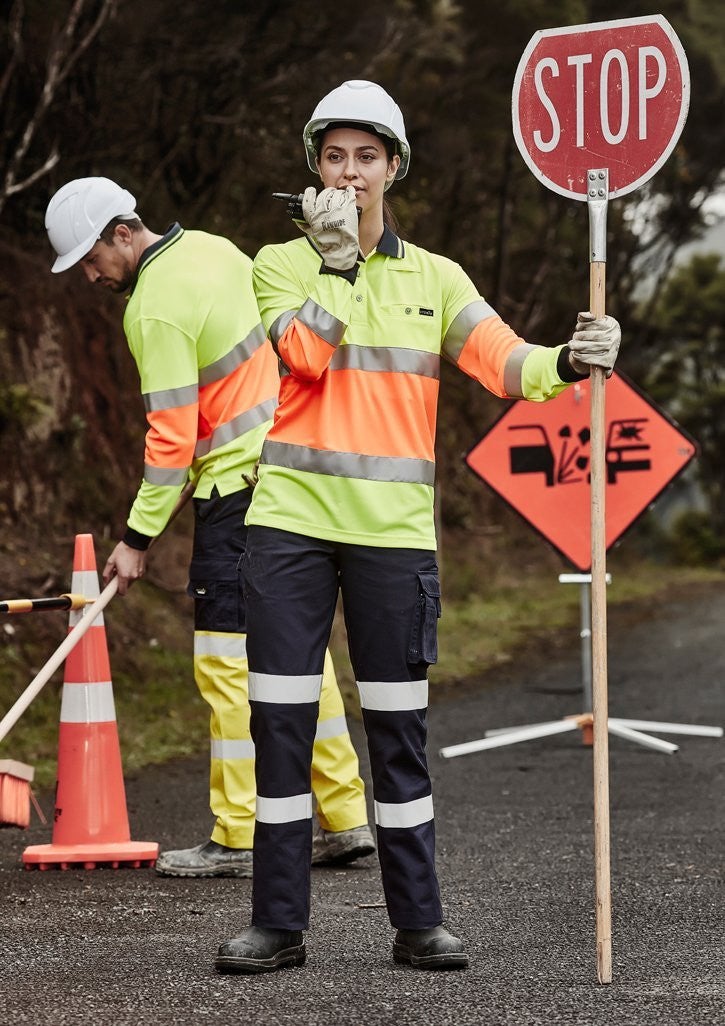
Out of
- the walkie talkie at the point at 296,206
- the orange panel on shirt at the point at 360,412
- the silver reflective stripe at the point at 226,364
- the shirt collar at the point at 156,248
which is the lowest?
the orange panel on shirt at the point at 360,412

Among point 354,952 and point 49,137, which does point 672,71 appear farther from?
point 49,137

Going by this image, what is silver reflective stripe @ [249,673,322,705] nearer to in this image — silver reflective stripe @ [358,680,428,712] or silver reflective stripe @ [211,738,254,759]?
silver reflective stripe @ [358,680,428,712]

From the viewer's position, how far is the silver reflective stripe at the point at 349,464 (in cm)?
426

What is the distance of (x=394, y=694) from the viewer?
4285 mm

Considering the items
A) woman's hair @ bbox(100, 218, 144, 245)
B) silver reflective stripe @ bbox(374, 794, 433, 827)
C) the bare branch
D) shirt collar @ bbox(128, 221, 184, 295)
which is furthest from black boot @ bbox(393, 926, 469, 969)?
the bare branch

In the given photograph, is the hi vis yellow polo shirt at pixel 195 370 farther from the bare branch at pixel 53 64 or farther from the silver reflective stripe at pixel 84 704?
the bare branch at pixel 53 64

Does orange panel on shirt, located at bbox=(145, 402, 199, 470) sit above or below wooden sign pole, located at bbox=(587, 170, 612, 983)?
above

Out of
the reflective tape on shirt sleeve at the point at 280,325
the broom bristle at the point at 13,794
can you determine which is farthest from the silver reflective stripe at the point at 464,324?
the broom bristle at the point at 13,794

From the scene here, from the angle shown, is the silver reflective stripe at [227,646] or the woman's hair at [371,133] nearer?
the woman's hair at [371,133]

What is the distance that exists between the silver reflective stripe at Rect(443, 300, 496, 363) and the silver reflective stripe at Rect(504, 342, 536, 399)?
18 centimetres

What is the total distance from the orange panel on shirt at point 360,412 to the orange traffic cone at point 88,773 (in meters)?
2.00

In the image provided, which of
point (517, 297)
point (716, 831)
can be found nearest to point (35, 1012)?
point (716, 831)

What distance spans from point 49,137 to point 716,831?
23.2 feet

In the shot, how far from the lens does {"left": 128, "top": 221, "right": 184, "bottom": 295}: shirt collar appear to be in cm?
569
